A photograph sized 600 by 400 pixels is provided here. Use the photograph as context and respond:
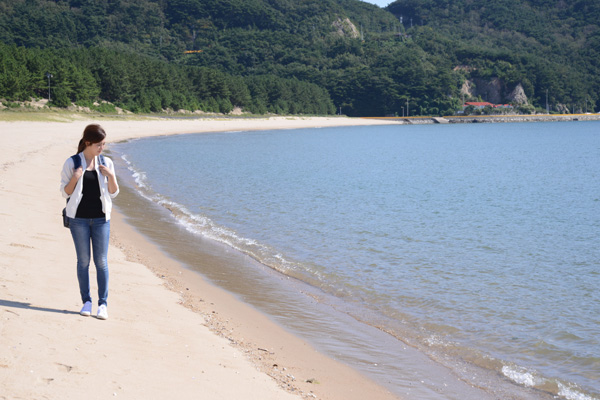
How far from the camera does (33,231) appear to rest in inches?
390

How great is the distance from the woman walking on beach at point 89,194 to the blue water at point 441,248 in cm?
400

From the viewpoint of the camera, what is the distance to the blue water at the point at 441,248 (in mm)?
7627

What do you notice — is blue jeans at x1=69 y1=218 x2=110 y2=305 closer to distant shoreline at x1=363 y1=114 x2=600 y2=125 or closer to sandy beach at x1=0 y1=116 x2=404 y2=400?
sandy beach at x1=0 y1=116 x2=404 y2=400

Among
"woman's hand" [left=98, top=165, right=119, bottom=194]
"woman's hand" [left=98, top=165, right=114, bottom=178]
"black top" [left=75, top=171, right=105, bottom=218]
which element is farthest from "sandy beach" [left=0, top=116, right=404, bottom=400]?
"woman's hand" [left=98, top=165, right=114, bottom=178]

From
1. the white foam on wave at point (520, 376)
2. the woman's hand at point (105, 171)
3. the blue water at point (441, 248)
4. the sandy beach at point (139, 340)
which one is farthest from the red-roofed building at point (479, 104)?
the woman's hand at point (105, 171)

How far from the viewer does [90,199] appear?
5.87 metres

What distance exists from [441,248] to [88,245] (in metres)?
8.94

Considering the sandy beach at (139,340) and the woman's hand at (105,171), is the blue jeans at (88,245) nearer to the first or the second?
the sandy beach at (139,340)

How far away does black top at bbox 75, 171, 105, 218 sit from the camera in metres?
5.81

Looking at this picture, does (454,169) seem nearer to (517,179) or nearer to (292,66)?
(517,179)

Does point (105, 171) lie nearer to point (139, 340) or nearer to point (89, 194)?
point (89, 194)

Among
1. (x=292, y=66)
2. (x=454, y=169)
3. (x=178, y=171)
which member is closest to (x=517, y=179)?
(x=454, y=169)

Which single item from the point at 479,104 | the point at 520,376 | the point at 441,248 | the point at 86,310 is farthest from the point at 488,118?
the point at 86,310

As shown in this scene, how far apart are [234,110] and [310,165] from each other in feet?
296
